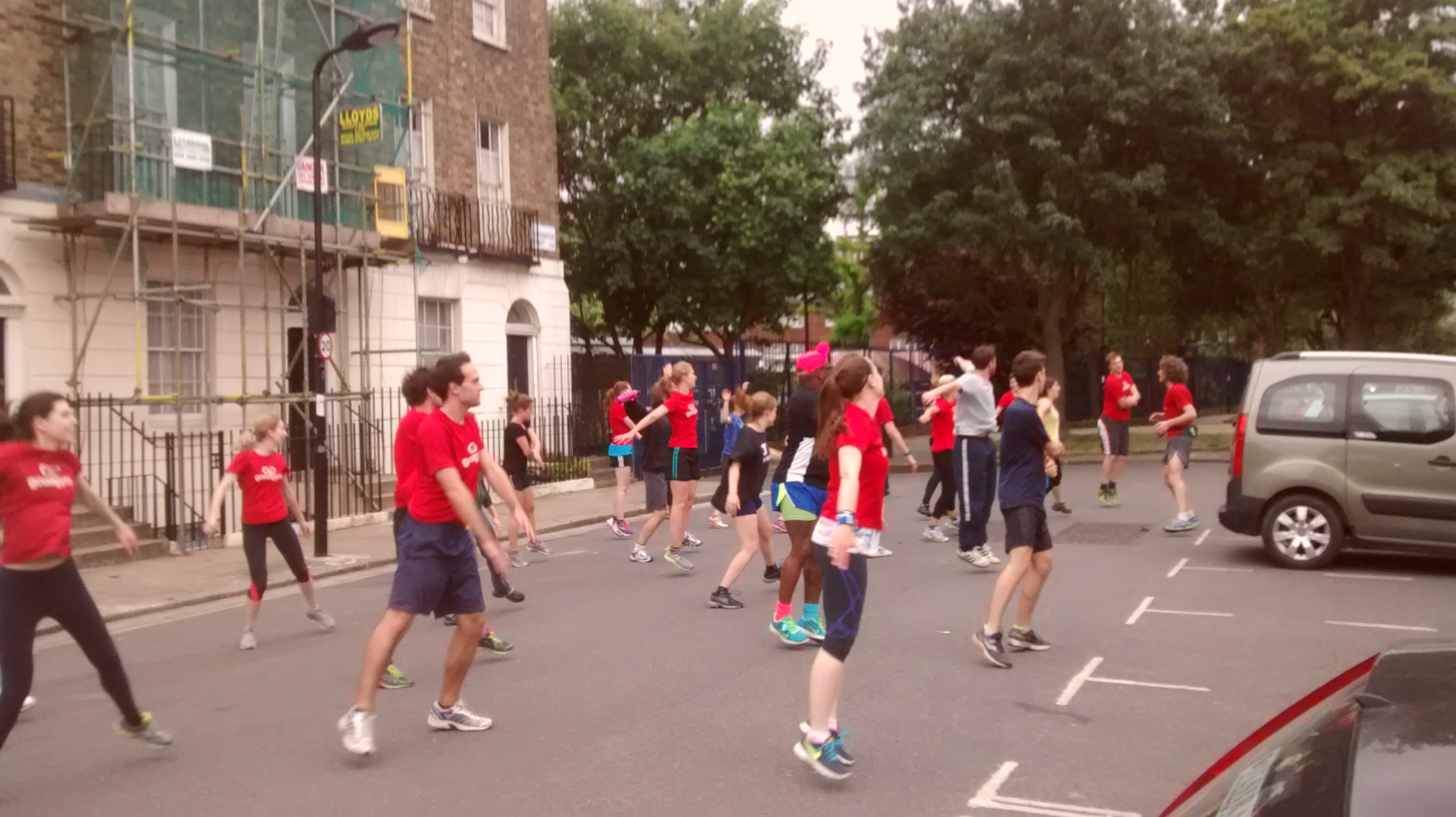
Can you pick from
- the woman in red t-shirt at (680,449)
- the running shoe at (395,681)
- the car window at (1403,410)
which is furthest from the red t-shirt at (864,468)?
the car window at (1403,410)

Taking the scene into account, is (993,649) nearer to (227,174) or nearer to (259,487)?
(259,487)

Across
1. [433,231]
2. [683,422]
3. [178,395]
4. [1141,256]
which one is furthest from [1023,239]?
[178,395]

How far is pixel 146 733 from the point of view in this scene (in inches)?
238

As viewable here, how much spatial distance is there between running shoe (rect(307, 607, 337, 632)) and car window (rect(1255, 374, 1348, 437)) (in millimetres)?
7778

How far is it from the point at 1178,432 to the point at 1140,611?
15.6ft

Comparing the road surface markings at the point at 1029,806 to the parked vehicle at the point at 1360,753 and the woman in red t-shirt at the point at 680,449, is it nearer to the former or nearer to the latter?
the parked vehicle at the point at 1360,753

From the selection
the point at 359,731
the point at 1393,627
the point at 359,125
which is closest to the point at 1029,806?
the point at 359,731

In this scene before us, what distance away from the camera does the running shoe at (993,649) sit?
7285 millimetres

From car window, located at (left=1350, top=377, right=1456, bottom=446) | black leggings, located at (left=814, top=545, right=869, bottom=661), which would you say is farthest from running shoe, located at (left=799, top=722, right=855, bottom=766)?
car window, located at (left=1350, top=377, right=1456, bottom=446)

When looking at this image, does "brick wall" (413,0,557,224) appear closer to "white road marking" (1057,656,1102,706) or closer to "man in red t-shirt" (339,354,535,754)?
"man in red t-shirt" (339,354,535,754)

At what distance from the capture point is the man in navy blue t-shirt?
7316 mm

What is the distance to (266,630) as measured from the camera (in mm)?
9492

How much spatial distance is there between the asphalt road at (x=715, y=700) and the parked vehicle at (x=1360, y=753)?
8.16 ft

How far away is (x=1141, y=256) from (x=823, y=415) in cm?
2355
